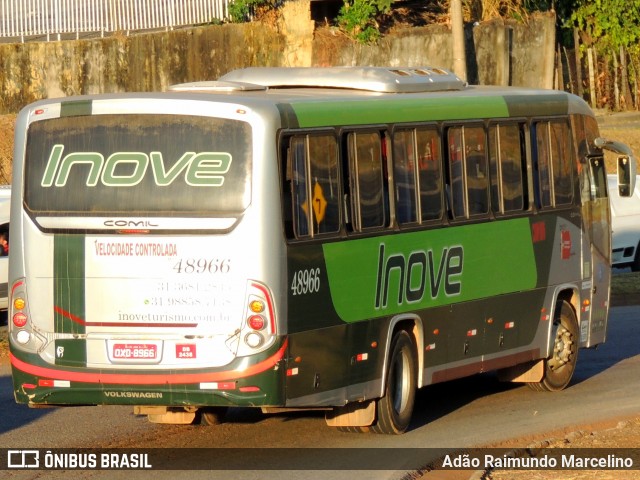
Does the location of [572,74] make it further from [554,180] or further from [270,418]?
[270,418]

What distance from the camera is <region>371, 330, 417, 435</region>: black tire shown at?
12.0 m

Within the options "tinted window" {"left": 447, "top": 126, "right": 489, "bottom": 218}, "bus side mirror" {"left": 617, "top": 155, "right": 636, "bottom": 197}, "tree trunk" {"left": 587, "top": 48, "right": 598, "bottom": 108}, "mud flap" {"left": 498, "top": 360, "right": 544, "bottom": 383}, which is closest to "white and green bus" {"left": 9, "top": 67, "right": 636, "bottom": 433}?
"tinted window" {"left": 447, "top": 126, "right": 489, "bottom": 218}

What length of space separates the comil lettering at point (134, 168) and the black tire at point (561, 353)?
17.4ft

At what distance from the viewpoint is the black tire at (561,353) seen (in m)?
14.8

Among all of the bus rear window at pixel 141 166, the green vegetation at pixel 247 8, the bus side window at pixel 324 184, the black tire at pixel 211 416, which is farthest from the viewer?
the green vegetation at pixel 247 8

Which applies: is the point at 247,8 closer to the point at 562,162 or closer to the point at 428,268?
the point at 562,162

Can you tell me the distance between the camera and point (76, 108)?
36.1 feet

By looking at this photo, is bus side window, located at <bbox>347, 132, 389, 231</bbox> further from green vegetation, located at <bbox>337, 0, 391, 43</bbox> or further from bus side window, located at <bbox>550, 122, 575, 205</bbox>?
green vegetation, located at <bbox>337, 0, 391, 43</bbox>

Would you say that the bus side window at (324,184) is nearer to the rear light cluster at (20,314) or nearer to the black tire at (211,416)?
the black tire at (211,416)

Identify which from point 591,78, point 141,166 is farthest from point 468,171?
point 591,78

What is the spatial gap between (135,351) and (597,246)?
21.0 ft

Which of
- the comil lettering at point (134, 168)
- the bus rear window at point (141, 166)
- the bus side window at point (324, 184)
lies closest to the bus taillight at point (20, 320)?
the bus rear window at point (141, 166)

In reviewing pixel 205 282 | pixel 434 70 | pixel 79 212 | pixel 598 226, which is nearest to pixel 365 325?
pixel 205 282

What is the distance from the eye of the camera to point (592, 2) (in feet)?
125
